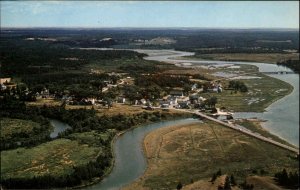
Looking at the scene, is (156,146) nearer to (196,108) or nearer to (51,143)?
(51,143)

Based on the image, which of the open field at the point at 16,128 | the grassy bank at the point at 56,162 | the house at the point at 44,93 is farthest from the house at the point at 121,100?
the grassy bank at the point at 56,162

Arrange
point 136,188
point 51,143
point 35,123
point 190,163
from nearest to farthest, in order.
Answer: point 136,188 → point 190,163 → point 51,143 → point 35,123

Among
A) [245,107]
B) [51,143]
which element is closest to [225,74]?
[245,107]

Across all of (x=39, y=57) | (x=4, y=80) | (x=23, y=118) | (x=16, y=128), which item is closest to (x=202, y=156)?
(x=16, y=128)

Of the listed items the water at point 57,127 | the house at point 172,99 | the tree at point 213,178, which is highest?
the tree at point 213,178

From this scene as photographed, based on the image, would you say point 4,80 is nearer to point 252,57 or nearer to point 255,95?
point 255,95

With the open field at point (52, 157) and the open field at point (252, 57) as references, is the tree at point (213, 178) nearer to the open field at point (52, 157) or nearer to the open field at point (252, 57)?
the open field at point (52, 157)

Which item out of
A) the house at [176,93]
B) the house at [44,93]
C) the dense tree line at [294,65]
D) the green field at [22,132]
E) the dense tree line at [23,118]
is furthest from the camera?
the dense tree line at [294,65]
